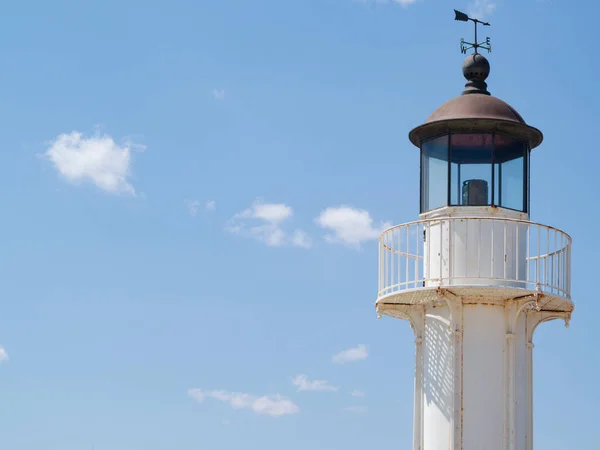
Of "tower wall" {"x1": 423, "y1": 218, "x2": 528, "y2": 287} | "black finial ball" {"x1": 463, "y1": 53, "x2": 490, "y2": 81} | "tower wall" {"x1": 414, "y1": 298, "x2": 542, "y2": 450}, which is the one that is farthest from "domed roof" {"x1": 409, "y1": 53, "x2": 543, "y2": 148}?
"tower wall" {"x1": 414, "y1": 298, "x2": 542, "y2": 450}

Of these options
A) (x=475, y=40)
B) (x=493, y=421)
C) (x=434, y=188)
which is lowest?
(x=493, y=421)

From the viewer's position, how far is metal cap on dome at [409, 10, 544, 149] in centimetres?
3080

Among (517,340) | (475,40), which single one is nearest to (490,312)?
(517,340)

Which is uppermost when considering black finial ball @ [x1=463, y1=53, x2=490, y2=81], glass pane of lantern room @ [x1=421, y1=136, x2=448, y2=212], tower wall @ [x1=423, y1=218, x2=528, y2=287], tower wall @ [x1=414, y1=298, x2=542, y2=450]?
black finial ball @ [x1=463, y1=53, x2=490, y2=81]

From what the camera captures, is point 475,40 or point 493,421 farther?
point 475,40

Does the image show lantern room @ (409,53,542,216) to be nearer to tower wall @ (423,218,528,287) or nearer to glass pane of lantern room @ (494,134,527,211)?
glass pane of lantern room @ (494,134,527,211)

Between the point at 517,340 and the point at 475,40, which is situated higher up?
the point at 475,40

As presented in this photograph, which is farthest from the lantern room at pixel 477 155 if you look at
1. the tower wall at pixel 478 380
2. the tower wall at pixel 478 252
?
the tower wall at pixel 478 380

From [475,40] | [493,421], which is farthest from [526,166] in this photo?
[493,421]

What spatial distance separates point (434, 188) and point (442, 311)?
2.55 meters

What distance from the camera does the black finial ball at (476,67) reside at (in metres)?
31.7

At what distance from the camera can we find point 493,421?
98.2 ft

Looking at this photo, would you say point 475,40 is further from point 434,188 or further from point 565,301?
point 565,301

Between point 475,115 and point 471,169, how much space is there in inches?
43.3
